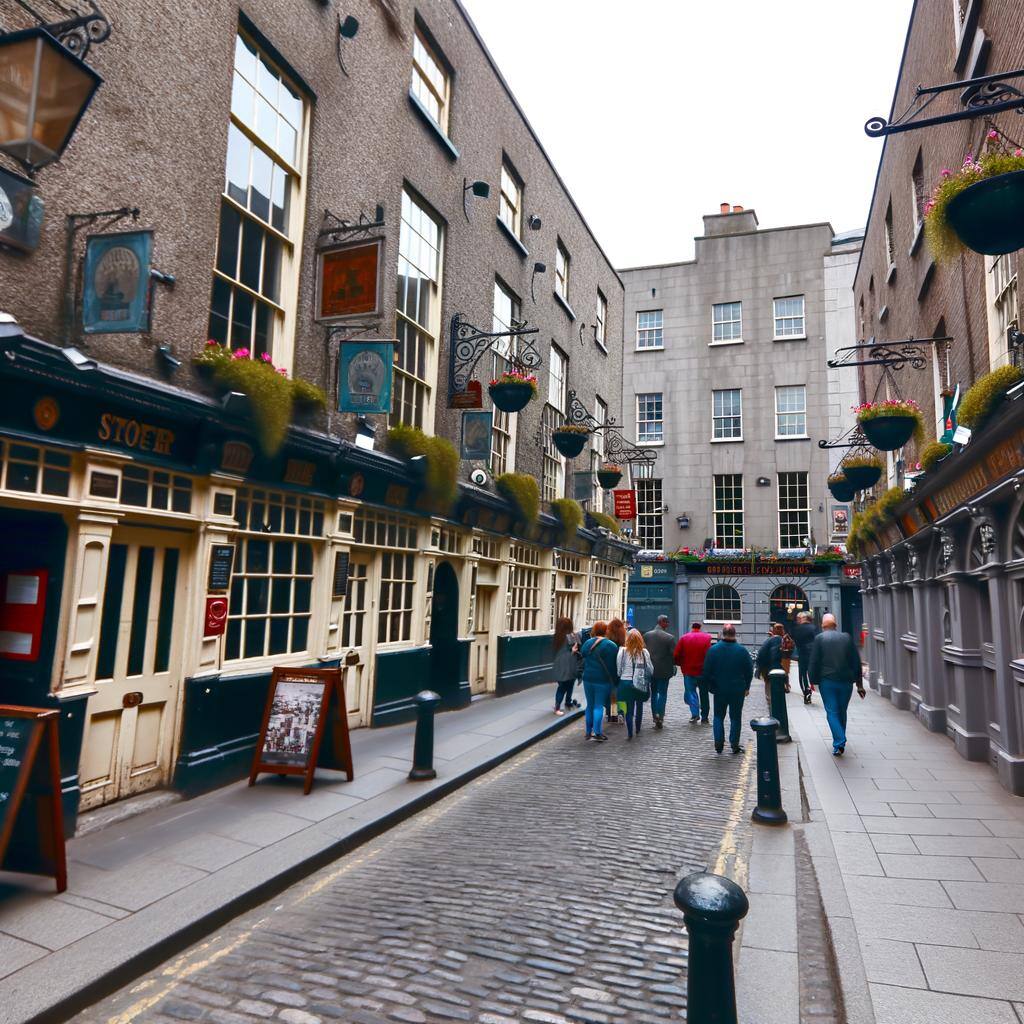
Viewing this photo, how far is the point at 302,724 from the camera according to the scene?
709cm

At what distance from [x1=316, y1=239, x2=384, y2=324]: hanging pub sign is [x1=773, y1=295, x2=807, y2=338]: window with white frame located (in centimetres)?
2561

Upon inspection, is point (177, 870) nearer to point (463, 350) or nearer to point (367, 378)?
point (367, 378)

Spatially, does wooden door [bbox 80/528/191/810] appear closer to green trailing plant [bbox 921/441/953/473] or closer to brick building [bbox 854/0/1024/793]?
brick building [bbox 854/0/1024/793]

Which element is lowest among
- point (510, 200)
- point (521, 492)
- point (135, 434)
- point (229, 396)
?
point (135, 434)

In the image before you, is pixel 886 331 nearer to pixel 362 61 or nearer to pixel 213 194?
pixel 362 61

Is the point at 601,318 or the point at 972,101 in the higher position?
the point at 601,318

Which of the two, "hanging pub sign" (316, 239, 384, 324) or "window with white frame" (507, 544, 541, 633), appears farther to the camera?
"window with white frame" (507, 544, 541, 633)

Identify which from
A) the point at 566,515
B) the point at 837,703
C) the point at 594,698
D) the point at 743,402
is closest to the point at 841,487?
the point at 566,515

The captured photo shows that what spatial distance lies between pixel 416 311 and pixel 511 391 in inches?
74.0

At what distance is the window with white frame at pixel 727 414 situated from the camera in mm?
30297

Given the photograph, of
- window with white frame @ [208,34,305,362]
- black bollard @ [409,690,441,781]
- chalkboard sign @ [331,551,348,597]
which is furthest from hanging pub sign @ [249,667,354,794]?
window with white frame @ [208,34,305,362]

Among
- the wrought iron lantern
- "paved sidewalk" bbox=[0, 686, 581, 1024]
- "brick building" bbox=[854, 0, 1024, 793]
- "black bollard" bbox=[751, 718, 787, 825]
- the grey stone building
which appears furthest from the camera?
the grey stone building

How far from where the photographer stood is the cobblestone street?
3.62m

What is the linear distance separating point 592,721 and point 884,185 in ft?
45.4
